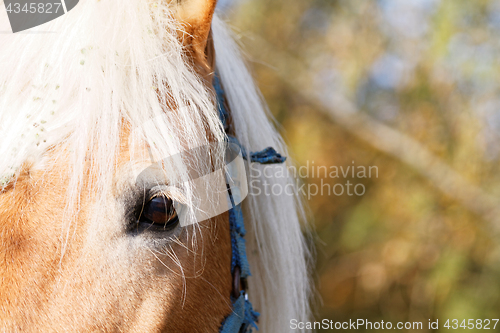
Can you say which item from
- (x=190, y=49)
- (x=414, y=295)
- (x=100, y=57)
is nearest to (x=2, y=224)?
(x=100, y=57)

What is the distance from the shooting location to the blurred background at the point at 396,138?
2287mm

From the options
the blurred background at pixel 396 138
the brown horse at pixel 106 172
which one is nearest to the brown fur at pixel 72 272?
the brown horse at pixel 106 172

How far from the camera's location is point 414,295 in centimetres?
246

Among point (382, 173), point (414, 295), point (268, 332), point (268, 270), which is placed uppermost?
point (268, 270)

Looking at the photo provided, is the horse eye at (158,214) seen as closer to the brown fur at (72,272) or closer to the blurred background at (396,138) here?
the brown fur at (72,272)

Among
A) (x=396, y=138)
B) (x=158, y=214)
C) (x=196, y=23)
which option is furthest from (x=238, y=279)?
(x=396, y=138)

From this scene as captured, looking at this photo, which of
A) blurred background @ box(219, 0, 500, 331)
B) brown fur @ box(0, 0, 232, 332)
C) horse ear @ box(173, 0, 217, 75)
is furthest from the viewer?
blurred background @ box(219, 0, 500, 331)

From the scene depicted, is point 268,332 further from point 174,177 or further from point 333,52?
point 333,52

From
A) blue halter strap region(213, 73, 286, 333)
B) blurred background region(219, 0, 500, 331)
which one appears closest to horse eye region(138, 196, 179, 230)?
blue halter strap region(213, 73, 286, 333)

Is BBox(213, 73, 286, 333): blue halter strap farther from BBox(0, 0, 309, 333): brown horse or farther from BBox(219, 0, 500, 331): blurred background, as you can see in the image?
BBox(219, 0, 500, 331): blurred background

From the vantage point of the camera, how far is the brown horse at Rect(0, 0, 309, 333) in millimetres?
512

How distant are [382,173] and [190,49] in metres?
2.33

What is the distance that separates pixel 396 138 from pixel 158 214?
8.09 feet

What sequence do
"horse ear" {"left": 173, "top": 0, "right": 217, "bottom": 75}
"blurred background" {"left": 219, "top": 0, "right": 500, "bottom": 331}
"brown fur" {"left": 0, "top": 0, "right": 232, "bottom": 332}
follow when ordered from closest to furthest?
1. "brown fur" {"left": 0, "top": 0, "right": 232, "bottom": 332}
2. "horse ear" {"left": 173, "top": 0, "right": 217, "bottom": 75}
3. "blurred background" {"left": 219, "top": 0, "right": 500, "bottom": 331}
